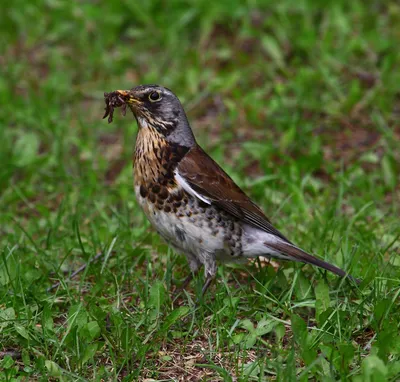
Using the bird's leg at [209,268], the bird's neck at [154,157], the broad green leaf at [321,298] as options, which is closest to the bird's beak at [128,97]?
the bird's neck at [154,157]

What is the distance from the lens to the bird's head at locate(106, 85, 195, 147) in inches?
210

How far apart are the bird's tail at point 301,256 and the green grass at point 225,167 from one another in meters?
0.11

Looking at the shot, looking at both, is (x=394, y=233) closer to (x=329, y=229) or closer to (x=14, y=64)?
(x=329, y=229)

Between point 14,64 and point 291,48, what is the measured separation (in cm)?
312

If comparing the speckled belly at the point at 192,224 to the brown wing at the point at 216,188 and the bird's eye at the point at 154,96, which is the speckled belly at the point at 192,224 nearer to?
the brown wing at the point at 216,188

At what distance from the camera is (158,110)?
5383mm

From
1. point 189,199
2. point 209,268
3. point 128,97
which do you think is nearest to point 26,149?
point 128,97

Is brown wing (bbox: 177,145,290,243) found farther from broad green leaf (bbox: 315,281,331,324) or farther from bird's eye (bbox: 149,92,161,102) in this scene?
broad green leaf (bbox: 315,281,331,324)

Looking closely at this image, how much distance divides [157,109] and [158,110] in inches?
0.5

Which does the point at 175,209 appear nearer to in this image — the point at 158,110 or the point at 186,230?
the point at 186,230

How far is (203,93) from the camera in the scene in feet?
28.1

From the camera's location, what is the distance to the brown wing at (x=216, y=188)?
206 inches

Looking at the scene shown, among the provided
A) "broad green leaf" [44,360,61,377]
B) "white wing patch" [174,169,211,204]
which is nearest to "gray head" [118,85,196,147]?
"white wing patch" [174,169,211,204]

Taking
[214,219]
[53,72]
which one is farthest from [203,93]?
[214,219]
